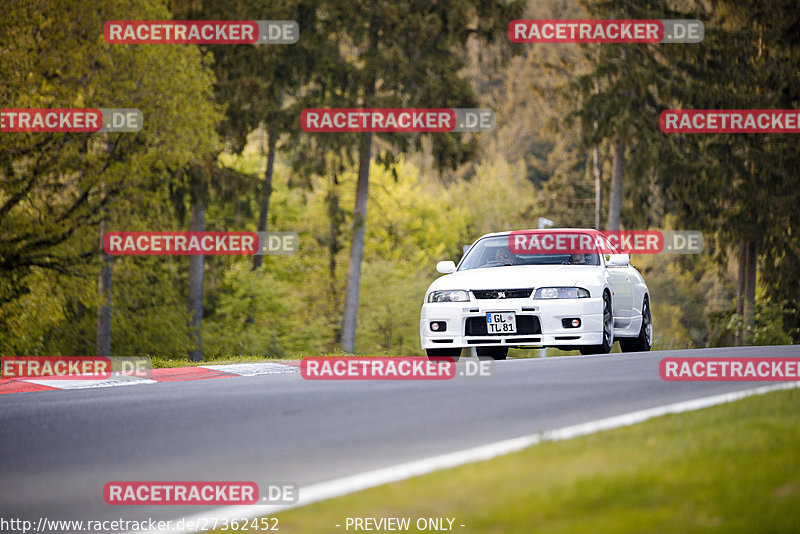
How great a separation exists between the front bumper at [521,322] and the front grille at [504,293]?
0.11m

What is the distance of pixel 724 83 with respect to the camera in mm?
36344

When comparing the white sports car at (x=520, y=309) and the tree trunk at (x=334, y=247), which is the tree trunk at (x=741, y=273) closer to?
Answer: the tree trunk at (x=334, y=247)

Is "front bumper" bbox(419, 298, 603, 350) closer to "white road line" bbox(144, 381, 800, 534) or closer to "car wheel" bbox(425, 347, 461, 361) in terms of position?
"car wheel" bbox(425, 347, 461, 361)

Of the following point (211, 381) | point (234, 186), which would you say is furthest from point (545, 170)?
point (211, 381)

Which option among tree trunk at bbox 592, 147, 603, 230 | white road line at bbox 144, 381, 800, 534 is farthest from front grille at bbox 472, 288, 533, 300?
tree trunk at bbox 592, 147, 603, 230

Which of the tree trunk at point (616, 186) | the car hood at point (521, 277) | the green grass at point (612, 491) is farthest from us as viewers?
the tree trunk at point (616, 186)

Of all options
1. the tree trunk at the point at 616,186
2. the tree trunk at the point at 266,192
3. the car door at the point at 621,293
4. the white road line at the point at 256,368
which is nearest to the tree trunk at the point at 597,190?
the tree trunk at the point at 616,186

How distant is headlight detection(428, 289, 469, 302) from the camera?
13.6 m

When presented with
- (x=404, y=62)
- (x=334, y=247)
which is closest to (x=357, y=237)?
(x=404, y=62)

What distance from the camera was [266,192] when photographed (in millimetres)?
35375

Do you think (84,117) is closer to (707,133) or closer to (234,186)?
(234,186)

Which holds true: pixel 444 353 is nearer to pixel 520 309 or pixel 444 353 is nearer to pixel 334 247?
pixel 520 309

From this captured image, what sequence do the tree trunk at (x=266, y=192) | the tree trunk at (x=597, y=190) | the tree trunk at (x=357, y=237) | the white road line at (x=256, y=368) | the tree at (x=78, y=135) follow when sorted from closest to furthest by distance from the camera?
the white road line at (x=256, y=368) → the tree at (x=78, y=135) → the tree trunk at (x=357, y=237) → the tree trunk at (x=266, y=192) → the tree trunk at (x=597, y=190)

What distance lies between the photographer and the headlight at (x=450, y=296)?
44.7 feet
